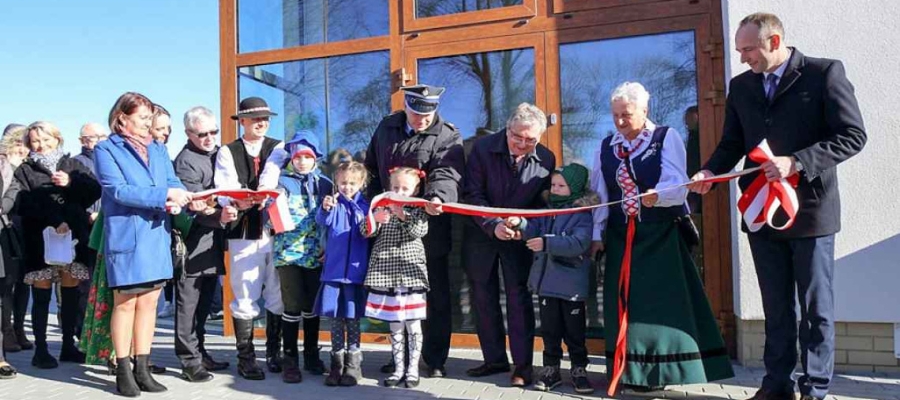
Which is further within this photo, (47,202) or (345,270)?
(47,202)

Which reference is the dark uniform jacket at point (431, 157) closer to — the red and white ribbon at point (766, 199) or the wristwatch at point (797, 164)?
the red and white ribbon at point (766, 199)

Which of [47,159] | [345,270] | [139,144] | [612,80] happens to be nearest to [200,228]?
[139,144]

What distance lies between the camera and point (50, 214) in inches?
192

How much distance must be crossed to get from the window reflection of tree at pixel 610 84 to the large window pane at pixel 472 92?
0.34m

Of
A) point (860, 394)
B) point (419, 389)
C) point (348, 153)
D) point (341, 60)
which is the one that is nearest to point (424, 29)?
point (341, 60)

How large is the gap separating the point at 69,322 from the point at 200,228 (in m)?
1.49

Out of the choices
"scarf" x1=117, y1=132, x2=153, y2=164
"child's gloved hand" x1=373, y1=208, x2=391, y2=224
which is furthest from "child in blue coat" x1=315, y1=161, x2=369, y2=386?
"scarf" x1=117, y1=132, x2=153, y2=164

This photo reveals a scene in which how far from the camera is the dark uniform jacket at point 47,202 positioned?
16.0ft

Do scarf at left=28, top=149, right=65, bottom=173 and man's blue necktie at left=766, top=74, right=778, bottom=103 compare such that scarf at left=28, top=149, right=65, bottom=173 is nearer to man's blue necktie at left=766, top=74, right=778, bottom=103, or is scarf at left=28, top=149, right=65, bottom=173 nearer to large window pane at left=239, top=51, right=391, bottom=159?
large window pane at left=239, top=51, right=391, bottom=159

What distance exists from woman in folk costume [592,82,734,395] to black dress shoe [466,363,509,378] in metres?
0.85

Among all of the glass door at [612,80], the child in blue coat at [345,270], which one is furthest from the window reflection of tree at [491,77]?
the child in blue coat at [345,270]

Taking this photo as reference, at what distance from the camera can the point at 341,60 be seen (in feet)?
18.9

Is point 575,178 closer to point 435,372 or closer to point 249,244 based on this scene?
point 435,372

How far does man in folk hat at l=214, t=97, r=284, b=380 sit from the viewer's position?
4.38 m
